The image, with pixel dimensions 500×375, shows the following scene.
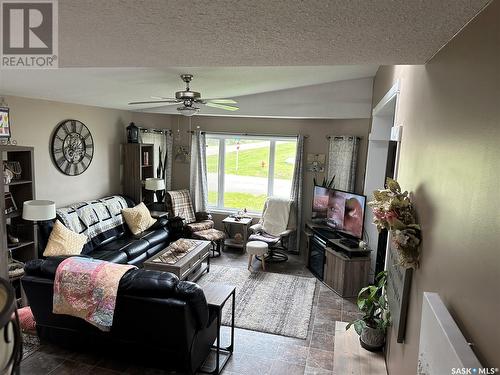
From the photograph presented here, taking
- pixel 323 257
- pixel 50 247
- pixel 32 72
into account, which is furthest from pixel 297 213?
pixel 32 72

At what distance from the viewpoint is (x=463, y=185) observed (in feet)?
4.10

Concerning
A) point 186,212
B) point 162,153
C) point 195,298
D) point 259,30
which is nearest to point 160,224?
point 186,212

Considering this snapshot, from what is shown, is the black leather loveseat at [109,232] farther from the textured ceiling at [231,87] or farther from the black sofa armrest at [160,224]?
the textured ceiling at [231,87]

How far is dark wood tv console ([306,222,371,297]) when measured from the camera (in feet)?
15.5

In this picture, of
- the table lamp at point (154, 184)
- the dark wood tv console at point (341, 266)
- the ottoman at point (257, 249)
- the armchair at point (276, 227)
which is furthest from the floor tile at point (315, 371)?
the table lamp at point (154, 184)

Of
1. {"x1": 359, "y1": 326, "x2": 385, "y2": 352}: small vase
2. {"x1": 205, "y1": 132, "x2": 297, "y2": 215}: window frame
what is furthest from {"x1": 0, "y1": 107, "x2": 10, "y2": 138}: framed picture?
{"x1": 359, "y1": 326, "x2": 385, "y2": 352}: small vase

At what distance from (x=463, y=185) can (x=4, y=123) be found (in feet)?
14.9

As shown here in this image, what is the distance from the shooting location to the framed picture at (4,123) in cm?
390

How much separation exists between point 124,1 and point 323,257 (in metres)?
4.67

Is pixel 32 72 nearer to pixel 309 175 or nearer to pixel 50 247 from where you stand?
pixel 50 247

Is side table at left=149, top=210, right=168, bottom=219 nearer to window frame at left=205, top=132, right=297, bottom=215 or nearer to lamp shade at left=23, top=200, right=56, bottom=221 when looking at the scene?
window frame at left=205, top=132, right=297, bottom=215

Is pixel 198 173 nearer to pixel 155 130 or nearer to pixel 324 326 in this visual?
pixel 155 130

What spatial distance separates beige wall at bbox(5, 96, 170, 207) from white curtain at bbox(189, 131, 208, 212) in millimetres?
832

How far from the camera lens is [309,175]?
6.40m
